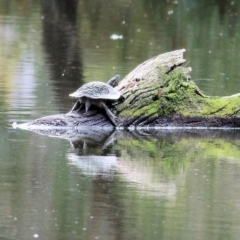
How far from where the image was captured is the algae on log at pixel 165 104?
43.6 feet

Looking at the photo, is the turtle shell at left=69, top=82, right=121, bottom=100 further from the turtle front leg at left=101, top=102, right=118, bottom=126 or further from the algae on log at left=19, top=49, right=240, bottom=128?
the algae on log at left=19, top=49, right=240, bottom=128

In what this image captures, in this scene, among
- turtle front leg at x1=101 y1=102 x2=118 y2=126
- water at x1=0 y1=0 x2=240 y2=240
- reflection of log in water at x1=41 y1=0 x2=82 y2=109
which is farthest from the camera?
reflection of log in water at x1=41 y1=0 x2=82 y2=109

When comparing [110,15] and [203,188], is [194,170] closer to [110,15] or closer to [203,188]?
[203,188]


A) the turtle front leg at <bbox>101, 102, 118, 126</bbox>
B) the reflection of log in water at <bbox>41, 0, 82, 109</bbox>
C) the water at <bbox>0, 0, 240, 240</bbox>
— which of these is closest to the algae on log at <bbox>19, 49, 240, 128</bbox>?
the turtle front leg at <bbox>101, 102, 118, 126</bbox>

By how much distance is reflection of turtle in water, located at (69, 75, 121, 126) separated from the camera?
12.9 m

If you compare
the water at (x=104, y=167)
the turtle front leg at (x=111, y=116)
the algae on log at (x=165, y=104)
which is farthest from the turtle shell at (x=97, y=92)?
the water at (x=104, y=167)

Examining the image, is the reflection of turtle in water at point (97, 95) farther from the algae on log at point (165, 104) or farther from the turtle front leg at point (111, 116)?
the algae on log at point (165, 104)

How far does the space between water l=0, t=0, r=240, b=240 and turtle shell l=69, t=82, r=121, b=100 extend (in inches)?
19.4

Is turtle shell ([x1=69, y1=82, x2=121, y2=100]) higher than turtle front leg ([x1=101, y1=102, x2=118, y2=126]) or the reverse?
higher

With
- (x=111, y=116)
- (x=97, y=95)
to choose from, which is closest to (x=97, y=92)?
(x=97, y=95)

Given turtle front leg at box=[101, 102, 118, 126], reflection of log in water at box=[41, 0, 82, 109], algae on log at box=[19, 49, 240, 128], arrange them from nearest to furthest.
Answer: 1. turtle front leg at box=[101, 102, 118, 126]
2. algae on log at box=[19, 49, 240, 128]
3. reflection of log in water at box=[41, 0, 82, 109]

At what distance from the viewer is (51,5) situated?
36750 mm

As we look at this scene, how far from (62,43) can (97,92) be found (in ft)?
41.3

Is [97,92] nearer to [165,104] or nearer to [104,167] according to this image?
[165,104]
